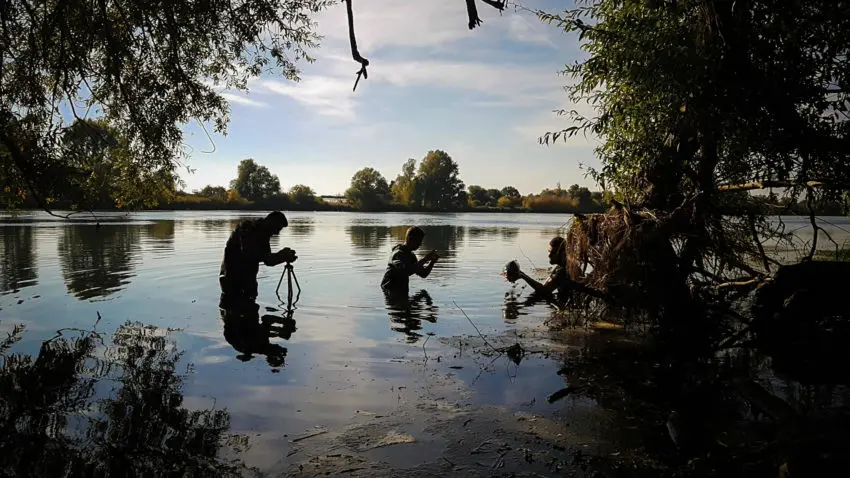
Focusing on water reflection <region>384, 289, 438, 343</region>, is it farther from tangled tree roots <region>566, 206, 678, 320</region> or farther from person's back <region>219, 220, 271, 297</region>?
tangled tree roots <region>566, 206, 678, 320</region>

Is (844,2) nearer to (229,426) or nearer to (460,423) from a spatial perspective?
(460,423)

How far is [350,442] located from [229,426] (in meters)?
1.45

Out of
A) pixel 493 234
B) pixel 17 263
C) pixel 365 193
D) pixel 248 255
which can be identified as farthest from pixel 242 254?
pixel 365 193

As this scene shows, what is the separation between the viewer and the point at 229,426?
620 centimetres

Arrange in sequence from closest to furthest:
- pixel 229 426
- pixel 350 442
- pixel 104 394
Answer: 1. pixel 350 442
2. pixel 229 426
3. pixel 104 394

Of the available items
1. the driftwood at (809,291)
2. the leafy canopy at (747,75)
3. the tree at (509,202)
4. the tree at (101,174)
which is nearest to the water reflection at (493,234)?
the tree at (101,174)

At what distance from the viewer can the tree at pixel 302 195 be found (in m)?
131

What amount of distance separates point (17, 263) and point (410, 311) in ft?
53.6

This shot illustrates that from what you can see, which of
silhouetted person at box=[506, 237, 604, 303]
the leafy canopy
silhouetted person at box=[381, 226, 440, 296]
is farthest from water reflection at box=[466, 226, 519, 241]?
the leafy canopy

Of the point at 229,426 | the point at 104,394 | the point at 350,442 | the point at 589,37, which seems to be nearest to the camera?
the point at 350,442

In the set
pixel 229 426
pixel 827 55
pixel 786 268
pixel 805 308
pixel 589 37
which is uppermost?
pixel 589 37

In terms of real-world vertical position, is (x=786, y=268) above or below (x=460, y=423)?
above

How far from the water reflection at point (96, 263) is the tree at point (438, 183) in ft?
387

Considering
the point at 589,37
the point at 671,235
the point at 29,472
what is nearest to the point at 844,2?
the point at 589,37
